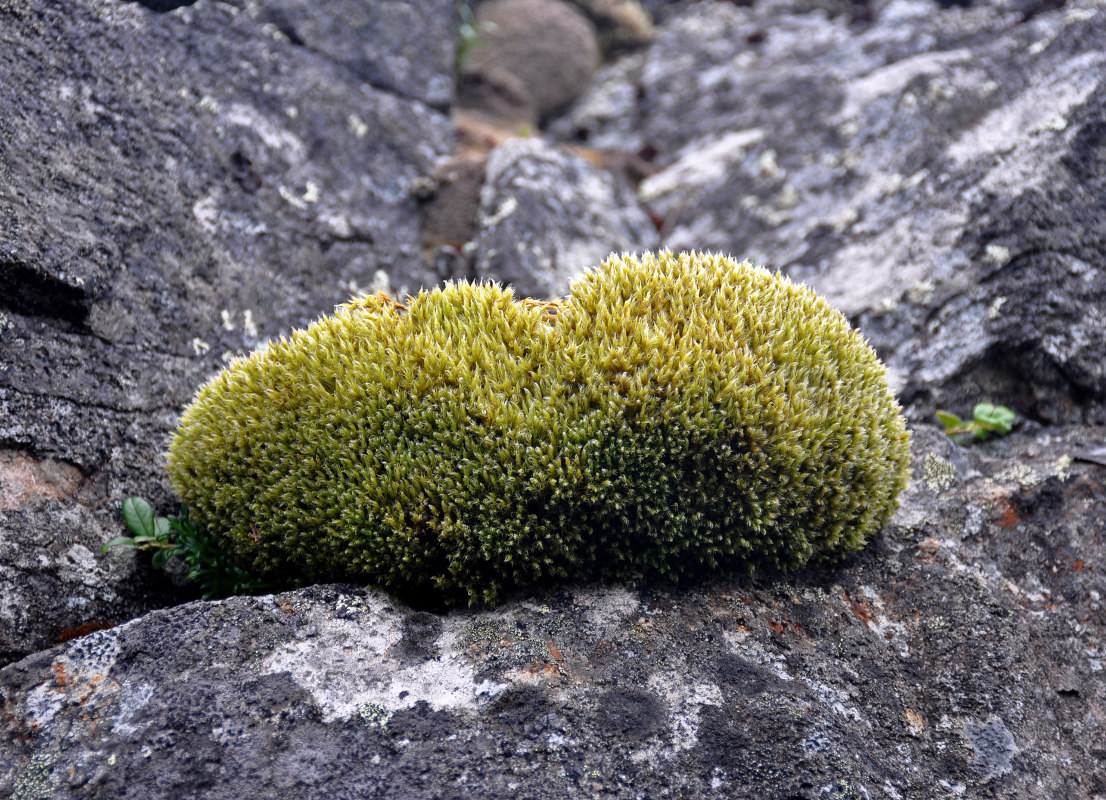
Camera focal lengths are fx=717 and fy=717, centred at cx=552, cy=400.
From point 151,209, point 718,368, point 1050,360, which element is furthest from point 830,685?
point 151,209

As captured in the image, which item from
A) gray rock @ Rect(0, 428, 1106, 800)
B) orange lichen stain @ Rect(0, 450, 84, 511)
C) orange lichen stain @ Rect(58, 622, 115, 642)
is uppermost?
orange lichen stain @ Rect(0, 450, 84, 511)

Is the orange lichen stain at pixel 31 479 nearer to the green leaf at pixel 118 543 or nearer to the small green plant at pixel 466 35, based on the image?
the green leaf at pixel 118 543

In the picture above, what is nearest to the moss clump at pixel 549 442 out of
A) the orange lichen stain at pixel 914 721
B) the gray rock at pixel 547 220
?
the orange lichen stain at pixel 914 721

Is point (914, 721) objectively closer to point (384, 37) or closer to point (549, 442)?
point (549, 442)

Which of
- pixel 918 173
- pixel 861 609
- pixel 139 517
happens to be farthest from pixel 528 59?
pixel 861 609

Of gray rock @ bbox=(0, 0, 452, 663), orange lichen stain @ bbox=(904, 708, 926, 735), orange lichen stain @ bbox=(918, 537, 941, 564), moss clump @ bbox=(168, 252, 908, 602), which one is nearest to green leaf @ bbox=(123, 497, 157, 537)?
gray rock @ bbox=(0, 0, 452, 663)

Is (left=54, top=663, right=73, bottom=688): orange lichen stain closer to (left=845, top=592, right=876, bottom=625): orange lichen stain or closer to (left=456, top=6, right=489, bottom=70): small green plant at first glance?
(left=845, top=592, right=876, bottom=625): orange lichen stain

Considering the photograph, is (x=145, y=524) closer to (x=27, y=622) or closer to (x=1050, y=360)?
(x=27, y=622)
